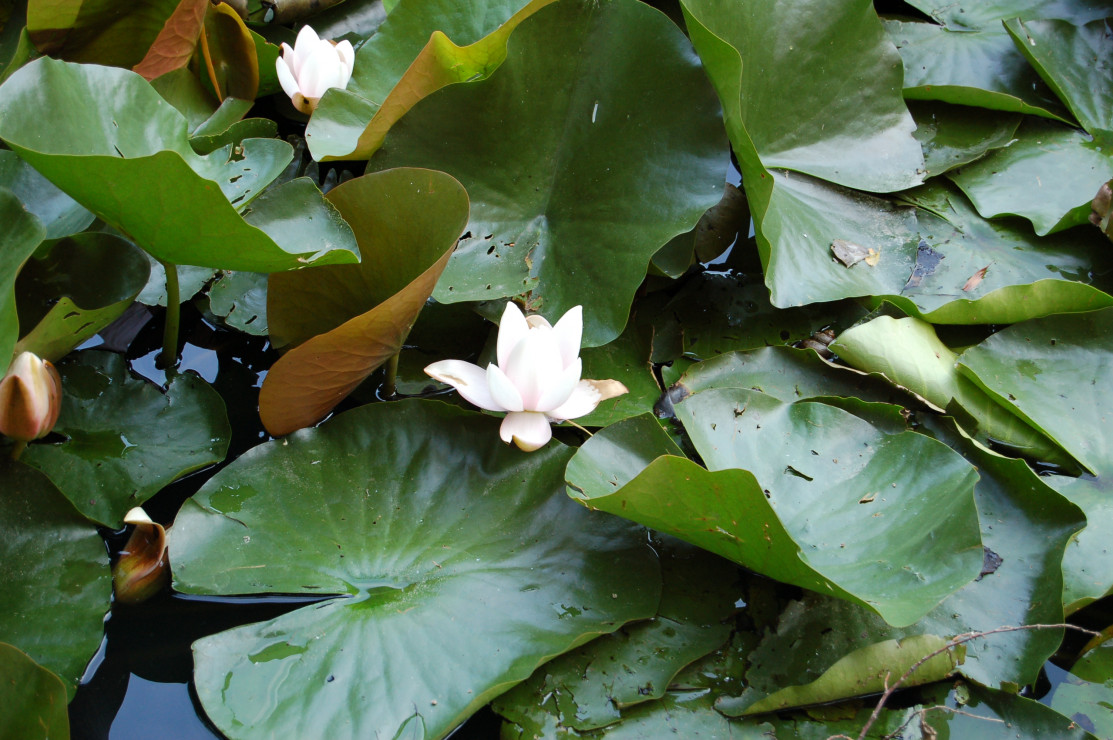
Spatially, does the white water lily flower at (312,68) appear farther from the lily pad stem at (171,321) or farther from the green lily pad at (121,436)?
the green lily pad at (121,436)

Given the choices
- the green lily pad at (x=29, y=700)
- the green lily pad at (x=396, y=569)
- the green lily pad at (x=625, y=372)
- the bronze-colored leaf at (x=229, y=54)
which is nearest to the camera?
the green lily pad at (x=29, y=700)

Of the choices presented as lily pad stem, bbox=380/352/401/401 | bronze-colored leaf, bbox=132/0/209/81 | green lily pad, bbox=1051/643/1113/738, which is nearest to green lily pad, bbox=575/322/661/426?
lily pad stem, bbox=380/352/401/401

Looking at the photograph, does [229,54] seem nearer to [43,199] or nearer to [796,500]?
[43,199]

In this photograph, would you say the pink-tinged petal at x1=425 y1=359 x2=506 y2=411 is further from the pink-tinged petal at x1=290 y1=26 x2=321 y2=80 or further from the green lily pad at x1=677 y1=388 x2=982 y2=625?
the pink-tinged petal at x1=290 y1=26 x2=321 y2=80

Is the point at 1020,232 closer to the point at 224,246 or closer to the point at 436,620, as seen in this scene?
the point at 436,620

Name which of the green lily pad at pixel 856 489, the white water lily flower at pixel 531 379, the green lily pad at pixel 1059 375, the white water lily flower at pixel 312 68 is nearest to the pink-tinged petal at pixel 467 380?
the white water lily flower at pixel 531 379
